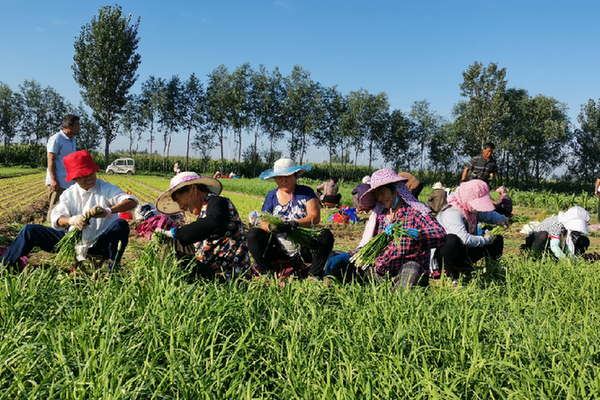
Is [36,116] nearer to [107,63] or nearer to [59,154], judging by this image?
[107,63]

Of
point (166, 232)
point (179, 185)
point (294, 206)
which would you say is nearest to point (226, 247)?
point (166, 232)

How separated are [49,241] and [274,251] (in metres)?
1.84

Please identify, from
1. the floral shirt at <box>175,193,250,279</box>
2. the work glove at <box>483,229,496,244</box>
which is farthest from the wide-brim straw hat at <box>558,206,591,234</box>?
the floral shirt at <box>175,193,250,279</box>

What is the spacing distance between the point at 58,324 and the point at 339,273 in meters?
2.04

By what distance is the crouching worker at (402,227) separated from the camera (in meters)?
2.94

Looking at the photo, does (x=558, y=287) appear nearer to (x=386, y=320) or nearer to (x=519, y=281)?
(x=519, y=281)

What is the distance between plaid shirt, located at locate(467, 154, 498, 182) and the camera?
7.18 meters

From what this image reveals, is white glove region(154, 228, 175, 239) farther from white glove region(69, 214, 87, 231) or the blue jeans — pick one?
white glove region(69, 214, 87, 231)

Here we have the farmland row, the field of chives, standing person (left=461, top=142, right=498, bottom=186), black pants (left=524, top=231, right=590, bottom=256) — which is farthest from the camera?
the farmland row

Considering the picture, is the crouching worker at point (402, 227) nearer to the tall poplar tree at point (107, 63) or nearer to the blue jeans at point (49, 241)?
the blue jeans at point (49, 241)

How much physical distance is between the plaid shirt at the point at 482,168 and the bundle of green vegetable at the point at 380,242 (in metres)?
4.90

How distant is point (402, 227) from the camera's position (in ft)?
9.66

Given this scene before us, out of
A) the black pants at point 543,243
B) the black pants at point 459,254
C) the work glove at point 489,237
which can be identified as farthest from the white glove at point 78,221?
the black pants at point 543,243

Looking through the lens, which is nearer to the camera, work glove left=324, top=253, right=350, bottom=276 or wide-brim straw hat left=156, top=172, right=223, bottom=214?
wide-brim straw hat left=156, top=172, right=223, bottom=214
